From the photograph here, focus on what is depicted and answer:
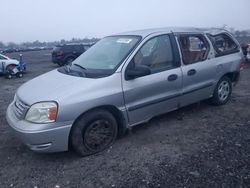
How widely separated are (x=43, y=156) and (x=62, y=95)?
1.11 meters

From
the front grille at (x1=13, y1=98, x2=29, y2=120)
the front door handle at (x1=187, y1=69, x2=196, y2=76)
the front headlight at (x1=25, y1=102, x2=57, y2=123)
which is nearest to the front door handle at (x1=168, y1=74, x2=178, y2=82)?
the front door handle at (x1=187, y1=69, x2=196, y2=76)

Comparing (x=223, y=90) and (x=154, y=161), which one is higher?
(x=223, y=90)

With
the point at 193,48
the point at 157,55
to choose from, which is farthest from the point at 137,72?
the point at 193,48

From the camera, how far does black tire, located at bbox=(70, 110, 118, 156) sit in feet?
11.5

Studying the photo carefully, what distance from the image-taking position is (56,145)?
3.38 meters

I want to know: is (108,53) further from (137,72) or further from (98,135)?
(98,135)

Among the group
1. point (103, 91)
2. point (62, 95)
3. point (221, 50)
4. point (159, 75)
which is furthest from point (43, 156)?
point (221, 50)

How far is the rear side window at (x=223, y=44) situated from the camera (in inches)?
207

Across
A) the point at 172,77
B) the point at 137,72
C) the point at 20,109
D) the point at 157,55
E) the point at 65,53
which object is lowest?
the point at 65,53

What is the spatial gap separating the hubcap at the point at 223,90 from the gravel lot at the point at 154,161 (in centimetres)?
85

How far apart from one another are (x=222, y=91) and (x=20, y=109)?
4241mm

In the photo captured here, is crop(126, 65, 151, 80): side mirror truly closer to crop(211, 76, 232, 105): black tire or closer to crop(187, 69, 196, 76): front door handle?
crop(187, 69, 196, 76): front door handle

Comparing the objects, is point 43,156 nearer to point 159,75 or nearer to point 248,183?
point 159,75

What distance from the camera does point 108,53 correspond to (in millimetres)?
4348
